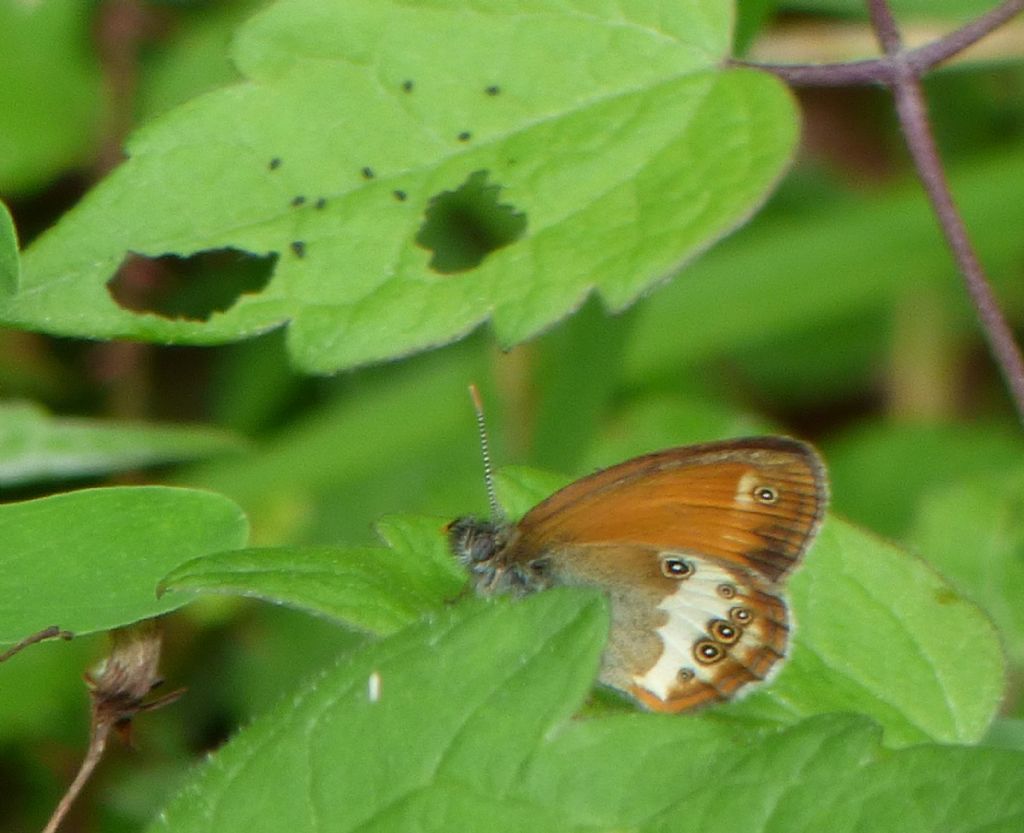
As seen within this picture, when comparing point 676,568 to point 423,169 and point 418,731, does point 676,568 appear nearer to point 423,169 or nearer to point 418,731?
point 423,169

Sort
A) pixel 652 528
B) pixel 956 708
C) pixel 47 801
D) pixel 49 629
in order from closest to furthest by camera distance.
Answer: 1. pixel 49 629
2. pixel 956 708
3. pixel 652 528
4. pixel 47 801

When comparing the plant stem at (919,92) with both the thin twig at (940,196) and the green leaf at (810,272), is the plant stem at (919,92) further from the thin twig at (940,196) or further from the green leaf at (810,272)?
the green leaf at (810,272)

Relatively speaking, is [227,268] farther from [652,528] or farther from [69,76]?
[652,528]

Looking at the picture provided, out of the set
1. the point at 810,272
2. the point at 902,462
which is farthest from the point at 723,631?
the point at 902,462

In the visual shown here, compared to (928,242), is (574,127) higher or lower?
higher

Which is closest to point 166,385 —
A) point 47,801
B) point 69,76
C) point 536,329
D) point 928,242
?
point 69,76

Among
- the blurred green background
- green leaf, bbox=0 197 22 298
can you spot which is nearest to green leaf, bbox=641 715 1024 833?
green leaf, bbox=0 197 22 298
